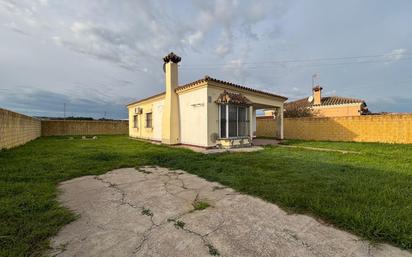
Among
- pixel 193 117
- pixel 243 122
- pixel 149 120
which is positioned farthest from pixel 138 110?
pixel 243 122

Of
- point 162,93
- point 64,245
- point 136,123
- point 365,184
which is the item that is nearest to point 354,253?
point 365,184

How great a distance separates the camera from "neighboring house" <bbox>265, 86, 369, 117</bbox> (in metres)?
21.4

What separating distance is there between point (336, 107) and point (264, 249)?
963 inches

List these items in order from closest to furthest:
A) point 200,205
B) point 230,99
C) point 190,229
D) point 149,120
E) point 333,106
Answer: point 190,229 → point 200,205 → point 230,99 → point 149,120 → point 333,106

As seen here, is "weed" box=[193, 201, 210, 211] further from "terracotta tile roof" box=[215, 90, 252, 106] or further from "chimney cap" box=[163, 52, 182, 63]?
"chimney cap" box=[163, 52, 182, 63]

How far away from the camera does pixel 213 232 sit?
243 centimetres

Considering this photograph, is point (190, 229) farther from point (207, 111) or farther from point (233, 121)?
point (233, 121)

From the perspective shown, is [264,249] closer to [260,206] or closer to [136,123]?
[260,206]

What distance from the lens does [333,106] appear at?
22656mm

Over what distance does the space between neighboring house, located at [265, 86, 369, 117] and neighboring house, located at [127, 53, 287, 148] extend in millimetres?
A: 13390

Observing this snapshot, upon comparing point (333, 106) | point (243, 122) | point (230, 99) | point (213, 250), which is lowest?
point (213, 250)

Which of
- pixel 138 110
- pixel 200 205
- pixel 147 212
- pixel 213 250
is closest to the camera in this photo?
pixel 213 250

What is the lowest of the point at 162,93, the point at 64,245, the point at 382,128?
the point at 64,245

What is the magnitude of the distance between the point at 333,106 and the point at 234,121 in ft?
56.9
